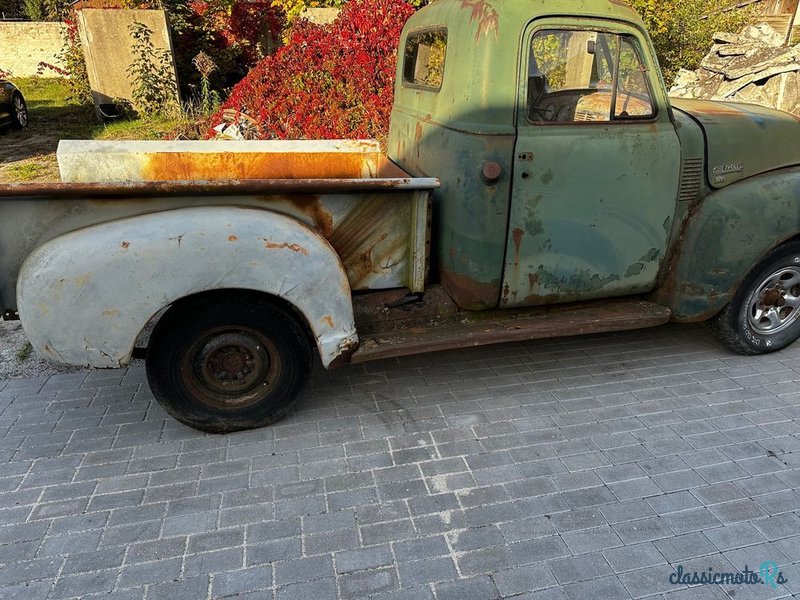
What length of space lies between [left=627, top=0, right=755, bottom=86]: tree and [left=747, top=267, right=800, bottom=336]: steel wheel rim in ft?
22.7

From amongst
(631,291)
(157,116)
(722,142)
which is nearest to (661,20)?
(722,142)

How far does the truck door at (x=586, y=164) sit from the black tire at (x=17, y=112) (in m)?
10.2

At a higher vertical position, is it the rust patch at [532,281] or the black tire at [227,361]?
the rust patch at [532,281]

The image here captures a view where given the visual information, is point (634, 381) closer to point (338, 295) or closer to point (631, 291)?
point (631, 291)

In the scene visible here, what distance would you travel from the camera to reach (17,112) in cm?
992

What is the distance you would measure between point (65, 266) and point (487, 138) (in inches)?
82.9

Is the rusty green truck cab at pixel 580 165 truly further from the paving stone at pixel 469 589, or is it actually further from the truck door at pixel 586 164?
the paving stone at pixel 469 589

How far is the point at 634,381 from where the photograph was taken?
3.67m

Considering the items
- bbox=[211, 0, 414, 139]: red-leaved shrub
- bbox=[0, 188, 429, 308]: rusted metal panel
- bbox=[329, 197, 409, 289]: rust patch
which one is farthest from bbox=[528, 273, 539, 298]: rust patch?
bbox=[211, 0, 414, 139]: red-leaved shrub

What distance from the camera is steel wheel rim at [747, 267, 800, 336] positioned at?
3.76 meters

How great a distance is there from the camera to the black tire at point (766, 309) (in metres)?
3.66

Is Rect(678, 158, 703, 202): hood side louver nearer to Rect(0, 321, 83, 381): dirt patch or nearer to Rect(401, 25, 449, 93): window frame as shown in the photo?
Rect(401, 25, 449, 93): window frame

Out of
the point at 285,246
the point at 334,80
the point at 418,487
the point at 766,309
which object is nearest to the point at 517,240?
the point at 285,246

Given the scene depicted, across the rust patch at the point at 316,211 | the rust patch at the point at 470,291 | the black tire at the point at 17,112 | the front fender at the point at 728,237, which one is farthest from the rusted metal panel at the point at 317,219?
the black tire at the point at 17,112
